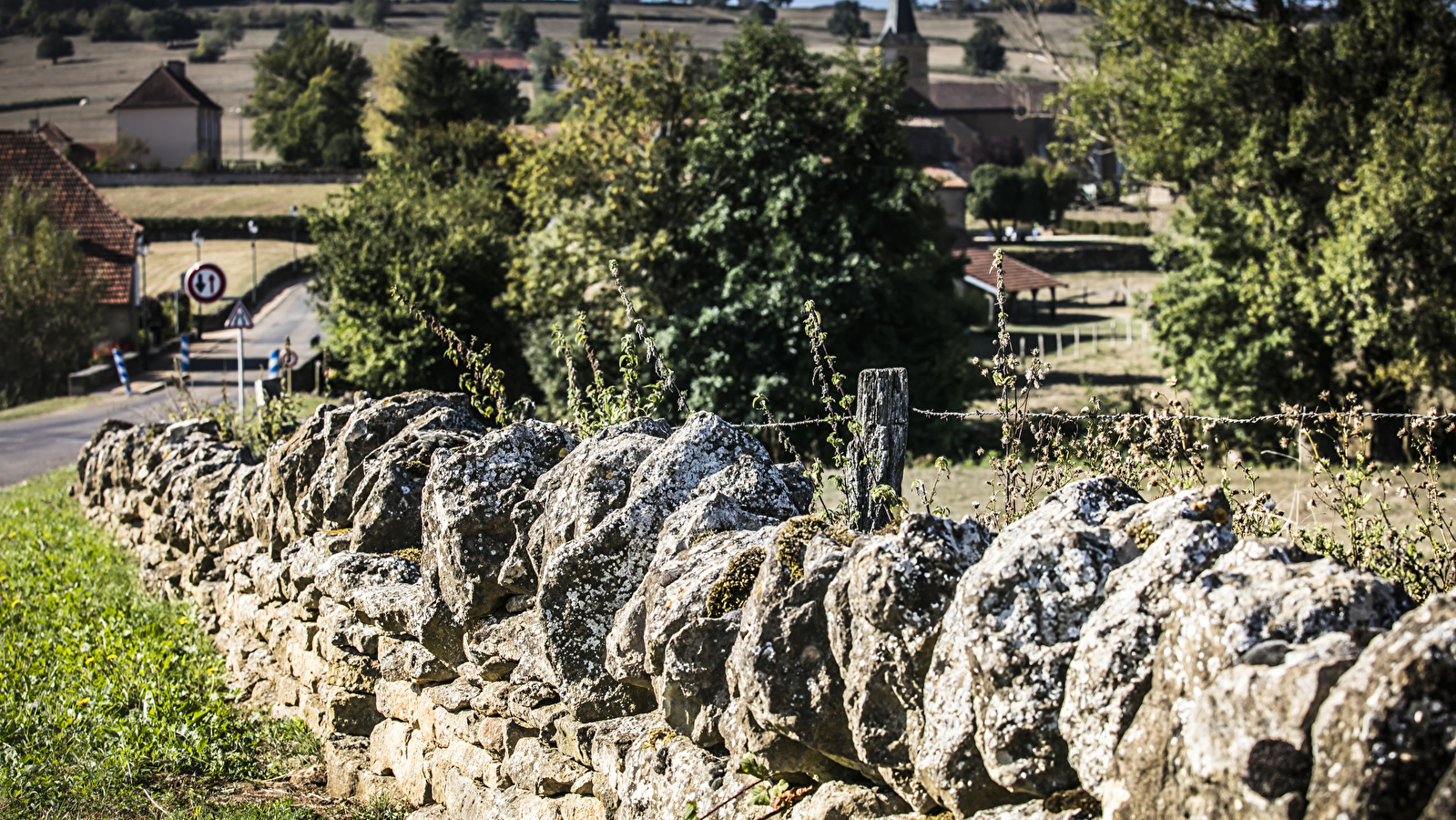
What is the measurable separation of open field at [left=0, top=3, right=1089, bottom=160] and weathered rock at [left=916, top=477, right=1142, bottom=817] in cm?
8758

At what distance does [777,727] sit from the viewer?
2.83 m

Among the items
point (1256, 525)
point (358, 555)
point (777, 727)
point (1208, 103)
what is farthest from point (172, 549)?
point (1208, 103)

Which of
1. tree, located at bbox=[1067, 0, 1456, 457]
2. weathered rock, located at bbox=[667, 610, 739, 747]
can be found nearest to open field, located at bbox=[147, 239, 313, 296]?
tree, located at bbox=[1067, 0, 1456, 457]

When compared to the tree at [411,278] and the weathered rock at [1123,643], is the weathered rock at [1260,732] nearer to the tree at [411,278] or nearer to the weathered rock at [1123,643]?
the weathered rock at [1123,643]

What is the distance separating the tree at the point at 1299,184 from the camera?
1752cm

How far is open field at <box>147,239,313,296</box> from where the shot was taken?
5138cm

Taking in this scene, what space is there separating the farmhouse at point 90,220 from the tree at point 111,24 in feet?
433

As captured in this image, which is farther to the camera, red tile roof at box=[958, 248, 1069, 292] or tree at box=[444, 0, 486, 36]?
tree at box=[444, 0, 486, 36]

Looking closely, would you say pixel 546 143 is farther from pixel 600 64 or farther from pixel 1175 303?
pixel 1175 303

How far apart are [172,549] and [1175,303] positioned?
18173 mm

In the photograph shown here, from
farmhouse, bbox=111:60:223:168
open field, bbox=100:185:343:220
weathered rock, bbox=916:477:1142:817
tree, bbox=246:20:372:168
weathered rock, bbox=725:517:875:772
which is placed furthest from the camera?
farmhouse, bbox=111:60:223:168

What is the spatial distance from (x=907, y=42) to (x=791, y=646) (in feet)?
383

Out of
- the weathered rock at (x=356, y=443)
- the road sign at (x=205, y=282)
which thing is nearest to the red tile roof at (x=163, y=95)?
the road sign at (x=205, y=282)

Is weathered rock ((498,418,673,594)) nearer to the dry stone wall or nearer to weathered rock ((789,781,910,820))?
the dry stone wall
